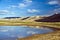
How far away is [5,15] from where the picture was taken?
4.07 m

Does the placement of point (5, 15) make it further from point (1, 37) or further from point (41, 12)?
point (41, 12)

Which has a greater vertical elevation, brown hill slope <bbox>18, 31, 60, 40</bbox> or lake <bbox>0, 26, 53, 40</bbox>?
lake <bbox>0, 26, 53, 40</bbox>

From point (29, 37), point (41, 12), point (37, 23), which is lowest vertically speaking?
point (29, 37)

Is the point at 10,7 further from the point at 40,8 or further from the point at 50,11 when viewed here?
the point at 50,11

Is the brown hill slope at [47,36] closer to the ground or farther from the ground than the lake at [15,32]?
closer to the ground

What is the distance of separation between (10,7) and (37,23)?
31.6 inches

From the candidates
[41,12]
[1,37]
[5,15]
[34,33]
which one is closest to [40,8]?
[41,12]

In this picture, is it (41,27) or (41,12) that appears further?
(41,27)

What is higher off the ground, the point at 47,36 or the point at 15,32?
the point at 15,32

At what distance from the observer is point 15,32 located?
13.1 ft

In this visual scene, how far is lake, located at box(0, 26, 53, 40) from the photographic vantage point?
393 centimetres

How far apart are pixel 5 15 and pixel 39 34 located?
96 centimetres

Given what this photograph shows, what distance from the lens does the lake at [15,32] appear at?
3.93m

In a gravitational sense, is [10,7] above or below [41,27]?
above
